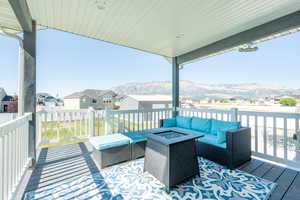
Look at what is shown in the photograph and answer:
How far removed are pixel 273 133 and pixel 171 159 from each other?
2488 millimetres

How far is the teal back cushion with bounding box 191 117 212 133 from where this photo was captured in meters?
3.42

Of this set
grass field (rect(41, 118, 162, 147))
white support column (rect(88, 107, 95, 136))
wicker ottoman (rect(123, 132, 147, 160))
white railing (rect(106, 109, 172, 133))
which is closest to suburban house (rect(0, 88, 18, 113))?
grass field (rect(41, 118, 162, 147))

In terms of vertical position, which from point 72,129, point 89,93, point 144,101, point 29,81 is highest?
point 89,93

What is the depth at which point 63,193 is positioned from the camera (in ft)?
6.07

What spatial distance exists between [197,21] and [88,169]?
3749 mm

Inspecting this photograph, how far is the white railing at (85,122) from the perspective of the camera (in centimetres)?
373

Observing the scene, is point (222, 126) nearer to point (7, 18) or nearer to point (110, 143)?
point (110, 143)

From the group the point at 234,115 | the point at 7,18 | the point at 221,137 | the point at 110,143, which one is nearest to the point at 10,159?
the point at 110,143

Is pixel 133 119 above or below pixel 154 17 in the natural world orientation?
below

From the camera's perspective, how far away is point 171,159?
192cm

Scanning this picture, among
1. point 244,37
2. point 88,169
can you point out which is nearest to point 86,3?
point 88,169

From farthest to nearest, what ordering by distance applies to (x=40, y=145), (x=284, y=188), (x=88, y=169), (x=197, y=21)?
(x=40, y=145) → (x=197, y=21) → (x=88, y=169) → (x=284, y=188)

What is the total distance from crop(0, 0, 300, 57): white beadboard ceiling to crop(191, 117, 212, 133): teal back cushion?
2272 mm

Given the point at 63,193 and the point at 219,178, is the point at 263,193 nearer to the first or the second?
the point at 219,178
